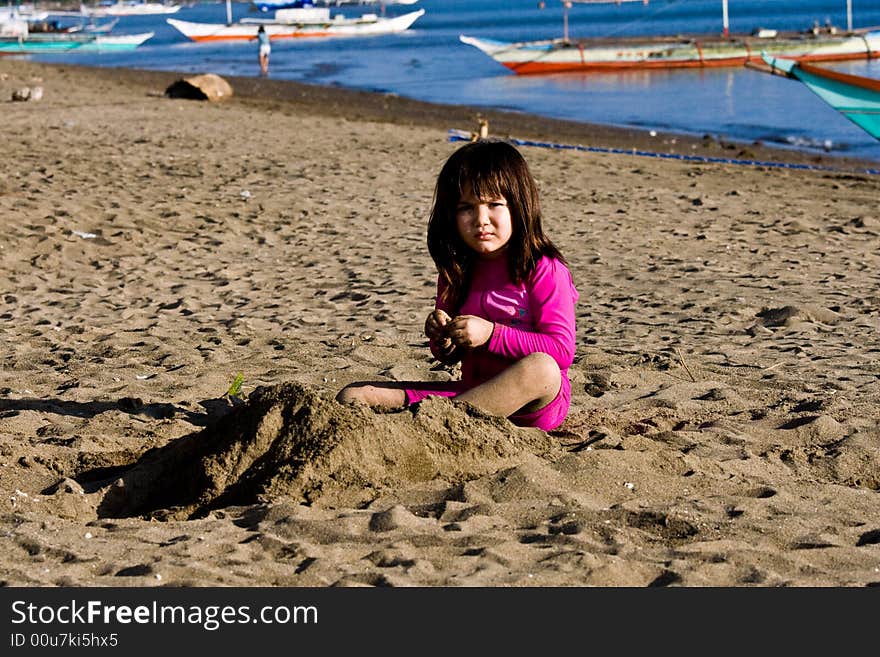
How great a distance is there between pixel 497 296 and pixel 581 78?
2549 cm

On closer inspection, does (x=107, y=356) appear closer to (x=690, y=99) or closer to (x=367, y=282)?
(x=367, y=282)

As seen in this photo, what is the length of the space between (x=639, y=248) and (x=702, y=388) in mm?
3457

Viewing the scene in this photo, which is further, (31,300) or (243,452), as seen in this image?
(31,300)

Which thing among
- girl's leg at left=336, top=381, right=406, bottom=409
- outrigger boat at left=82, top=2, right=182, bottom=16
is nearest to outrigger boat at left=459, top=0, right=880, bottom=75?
girl's leg at left=336, top=381, right=406, bottom=409

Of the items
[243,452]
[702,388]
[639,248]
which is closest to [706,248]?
[639,248]

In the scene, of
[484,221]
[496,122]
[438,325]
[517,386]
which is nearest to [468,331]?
[438,325]

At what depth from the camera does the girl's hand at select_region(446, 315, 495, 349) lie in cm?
362

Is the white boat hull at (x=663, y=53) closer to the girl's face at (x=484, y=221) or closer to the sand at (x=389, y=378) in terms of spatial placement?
the sand at (x=389, y=378)

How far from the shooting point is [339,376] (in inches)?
196

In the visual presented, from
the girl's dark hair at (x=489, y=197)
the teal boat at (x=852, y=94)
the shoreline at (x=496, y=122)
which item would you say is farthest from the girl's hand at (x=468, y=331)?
the teal boat at (x=852, y=94)

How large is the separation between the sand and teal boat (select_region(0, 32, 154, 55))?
2999 centimetres

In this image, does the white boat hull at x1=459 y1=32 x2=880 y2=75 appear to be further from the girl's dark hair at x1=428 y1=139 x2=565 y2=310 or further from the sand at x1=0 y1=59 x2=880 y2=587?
the girl's dark hair at x1=428 y1=139 x2=565 y2=310

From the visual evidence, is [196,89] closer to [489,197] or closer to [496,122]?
[496,122]
